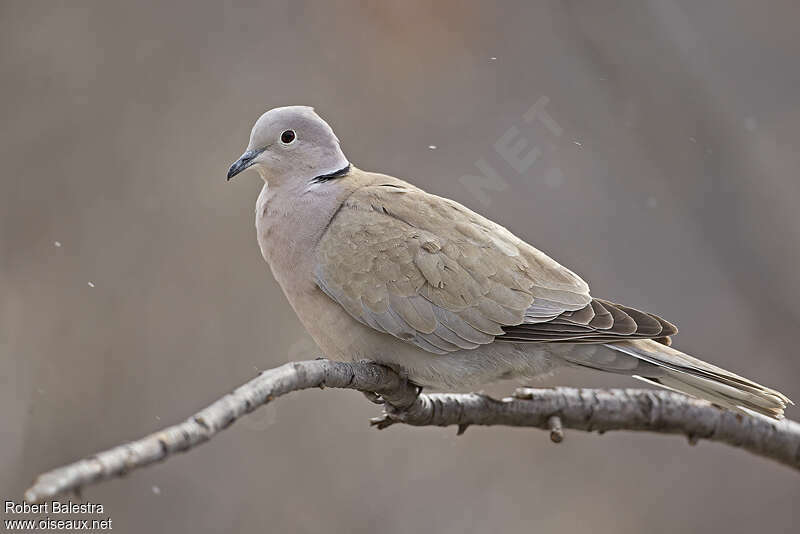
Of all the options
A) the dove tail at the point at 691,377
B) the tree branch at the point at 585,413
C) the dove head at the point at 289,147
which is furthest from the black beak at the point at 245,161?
the dove tail at the point at 691,377

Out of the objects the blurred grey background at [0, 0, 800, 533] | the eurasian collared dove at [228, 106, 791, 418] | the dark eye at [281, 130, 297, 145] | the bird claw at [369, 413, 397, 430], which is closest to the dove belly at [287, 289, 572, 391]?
the eurasian collared dove at [228, 106, 791, 418]

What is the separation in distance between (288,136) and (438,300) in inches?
22.7

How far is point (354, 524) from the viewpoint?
4008 millimetres

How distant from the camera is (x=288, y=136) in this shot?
240 centimetres

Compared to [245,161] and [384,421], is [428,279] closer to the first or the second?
[384,421]

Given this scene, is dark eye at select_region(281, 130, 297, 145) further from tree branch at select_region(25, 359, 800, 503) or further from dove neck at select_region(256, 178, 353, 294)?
tree branch at select_region(25, 359, 800, 503)

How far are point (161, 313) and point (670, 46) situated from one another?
2.32 m

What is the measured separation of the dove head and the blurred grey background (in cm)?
160

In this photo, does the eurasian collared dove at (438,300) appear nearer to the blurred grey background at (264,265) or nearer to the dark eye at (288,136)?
the dark eye at (288,136)

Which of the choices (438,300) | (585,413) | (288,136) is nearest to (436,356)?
(438,300)

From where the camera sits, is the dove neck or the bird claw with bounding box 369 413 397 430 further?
the dove neck

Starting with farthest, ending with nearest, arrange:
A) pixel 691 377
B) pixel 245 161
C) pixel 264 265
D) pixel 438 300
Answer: pixel 264 265
pixel 245 161
pixel 438 300
pixel 691 377

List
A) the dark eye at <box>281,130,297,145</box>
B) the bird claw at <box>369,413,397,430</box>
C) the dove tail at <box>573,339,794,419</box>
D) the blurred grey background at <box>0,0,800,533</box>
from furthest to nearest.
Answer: the blurred grey background at <box>0,0,800,533</box> < the dark eye at <box>281,130,297,145</box> < the bird claw at <box>369,413,397,430</box> < the dove tail at <box>573,339,794,419</box>

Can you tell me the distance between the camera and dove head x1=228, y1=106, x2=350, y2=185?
7.81 ft
